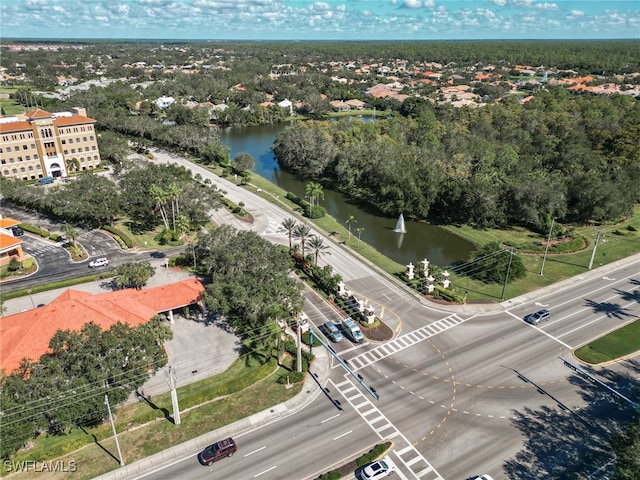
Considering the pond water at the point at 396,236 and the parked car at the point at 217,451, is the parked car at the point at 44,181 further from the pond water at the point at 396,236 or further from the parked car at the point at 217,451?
the parked car at the point at 217,451

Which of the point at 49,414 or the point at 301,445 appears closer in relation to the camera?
the point at 49,414

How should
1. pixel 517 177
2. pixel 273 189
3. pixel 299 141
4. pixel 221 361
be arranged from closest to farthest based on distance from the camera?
pixel 221 361 → pixel 517 177 → pixel 273 189 → pixel 299 141

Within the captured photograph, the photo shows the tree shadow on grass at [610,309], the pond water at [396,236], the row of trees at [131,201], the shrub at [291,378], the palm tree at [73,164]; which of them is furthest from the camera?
the palm tree at [73,164]

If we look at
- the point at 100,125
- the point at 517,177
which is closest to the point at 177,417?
the point at 517,177

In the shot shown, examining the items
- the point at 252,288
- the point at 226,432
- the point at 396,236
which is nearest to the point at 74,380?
the point at 226,432

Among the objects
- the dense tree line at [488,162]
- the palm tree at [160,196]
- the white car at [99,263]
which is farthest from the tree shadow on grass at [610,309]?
the white car at [99,263]

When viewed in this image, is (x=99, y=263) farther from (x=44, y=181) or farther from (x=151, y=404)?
(x=44, y=181)

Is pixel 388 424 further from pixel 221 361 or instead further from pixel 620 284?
pixel 620 284
